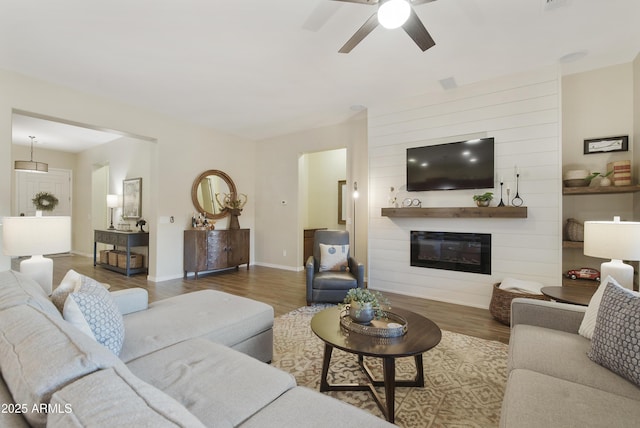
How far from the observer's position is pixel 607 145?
3287 millimetres

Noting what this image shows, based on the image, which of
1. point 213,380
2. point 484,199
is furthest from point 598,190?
point 213,380

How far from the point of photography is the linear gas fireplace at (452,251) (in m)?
3.74

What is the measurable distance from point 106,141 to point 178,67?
16.1ft

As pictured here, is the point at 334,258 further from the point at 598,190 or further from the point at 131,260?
the point at 131,260

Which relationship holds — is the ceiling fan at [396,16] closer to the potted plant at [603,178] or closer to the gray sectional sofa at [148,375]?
the gray sectional sofa at [148,375]

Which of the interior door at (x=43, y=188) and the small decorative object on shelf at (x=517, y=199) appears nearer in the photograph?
the small decorative object on shelf at (x=517, y=199)

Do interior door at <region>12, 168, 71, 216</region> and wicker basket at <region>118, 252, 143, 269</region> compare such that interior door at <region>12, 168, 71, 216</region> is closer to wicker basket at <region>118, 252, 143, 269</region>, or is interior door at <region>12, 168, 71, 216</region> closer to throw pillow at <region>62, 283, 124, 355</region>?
wicker basket at <region>118, 252, 143, 269</region>

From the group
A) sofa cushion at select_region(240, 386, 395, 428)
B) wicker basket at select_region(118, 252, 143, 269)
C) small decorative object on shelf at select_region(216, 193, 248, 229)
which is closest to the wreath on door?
wicker basket at select_region(118, 252, 143, 269)

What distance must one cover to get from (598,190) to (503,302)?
154 centimetres

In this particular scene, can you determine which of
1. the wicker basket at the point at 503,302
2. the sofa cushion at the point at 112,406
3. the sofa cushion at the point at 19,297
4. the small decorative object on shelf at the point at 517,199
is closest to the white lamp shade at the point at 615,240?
the wicker basket at the point at 503,302

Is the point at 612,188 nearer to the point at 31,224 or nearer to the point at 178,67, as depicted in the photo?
the point at 178,67

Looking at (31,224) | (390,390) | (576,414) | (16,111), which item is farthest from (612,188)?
(16,111)

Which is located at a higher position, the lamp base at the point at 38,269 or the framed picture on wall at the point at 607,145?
the framed picture on wall at the point at 607,145

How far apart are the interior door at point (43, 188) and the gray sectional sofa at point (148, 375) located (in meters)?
8.00
